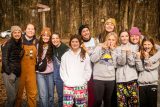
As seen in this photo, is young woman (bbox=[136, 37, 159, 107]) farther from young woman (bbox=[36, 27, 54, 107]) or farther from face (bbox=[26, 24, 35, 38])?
face (bbox=[26, 24, 35, 38])

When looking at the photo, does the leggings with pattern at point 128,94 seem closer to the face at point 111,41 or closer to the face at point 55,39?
the face at point 111,41

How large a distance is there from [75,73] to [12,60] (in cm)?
132

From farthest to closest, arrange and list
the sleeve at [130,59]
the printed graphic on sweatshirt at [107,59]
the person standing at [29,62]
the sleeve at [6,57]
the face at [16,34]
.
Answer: the person standing at [29,62], the face at [16,34], the sleeve at [6,57], the printed graphic on sweatshirt at [107,59], the sleeve at [130,59]

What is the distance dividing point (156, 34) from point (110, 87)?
2318 centimetres

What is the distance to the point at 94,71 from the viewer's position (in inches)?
279

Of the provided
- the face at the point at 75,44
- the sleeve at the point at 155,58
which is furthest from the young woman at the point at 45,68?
the sleeve at the point at 155,58

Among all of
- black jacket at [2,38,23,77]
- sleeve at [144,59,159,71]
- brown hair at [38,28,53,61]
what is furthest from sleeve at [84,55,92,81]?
black jacket at [2,38,23,77]

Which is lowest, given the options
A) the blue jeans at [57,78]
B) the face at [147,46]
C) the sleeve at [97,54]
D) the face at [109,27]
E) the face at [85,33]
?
the blue jeans at [57,78]

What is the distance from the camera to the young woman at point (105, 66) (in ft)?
22.8

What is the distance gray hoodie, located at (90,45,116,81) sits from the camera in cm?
696

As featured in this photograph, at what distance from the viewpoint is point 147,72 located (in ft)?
22.9

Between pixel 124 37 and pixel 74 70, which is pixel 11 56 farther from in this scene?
pixel 124 37

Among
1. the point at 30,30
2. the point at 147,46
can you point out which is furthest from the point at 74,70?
the point at 147,46

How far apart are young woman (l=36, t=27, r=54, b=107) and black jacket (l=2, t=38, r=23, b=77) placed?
425mm
